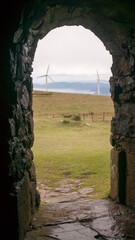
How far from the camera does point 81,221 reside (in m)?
4.41

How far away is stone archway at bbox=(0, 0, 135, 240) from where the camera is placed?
11.1ft

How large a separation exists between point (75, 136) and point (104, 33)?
968 centimetres

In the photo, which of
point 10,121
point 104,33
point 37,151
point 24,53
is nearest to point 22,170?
point 10,121

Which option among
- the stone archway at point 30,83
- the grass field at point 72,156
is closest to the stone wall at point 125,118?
the stone archway at point 30,83

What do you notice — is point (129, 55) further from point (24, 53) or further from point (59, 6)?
point (24, 53)

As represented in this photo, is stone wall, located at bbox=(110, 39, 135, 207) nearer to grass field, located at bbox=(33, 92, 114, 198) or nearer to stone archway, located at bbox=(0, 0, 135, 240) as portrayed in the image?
stone archway, located at bbox=(0, 0, 135, 240)

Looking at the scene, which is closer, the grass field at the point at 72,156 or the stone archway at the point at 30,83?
the stone archway at the point at 30,83

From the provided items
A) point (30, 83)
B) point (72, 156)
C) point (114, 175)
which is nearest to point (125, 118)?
point (114, 175)

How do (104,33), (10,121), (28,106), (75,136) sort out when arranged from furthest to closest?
(75,136)
(104,33)
(28,106)
(10,121)

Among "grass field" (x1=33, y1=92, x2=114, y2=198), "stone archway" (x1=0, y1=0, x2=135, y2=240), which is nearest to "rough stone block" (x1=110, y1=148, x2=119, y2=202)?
"stone archway" (x1=0, y1=0, x2=135, y2=240)

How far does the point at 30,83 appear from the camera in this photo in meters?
4.76

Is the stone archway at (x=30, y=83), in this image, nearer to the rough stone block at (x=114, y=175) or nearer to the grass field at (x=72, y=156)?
the rough stone block at (x=114, y=175)

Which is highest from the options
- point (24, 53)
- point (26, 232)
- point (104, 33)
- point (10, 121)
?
point (104, 33)

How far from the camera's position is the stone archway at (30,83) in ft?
11.1
